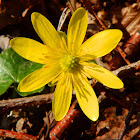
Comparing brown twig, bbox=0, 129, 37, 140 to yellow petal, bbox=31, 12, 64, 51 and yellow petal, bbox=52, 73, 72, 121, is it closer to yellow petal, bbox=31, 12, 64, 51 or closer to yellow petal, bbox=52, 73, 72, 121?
yellow petal, bbox=52, 73, 72, 121

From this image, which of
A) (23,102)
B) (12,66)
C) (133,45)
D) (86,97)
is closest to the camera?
(86,97)

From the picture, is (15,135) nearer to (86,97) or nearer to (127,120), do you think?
(86,97)

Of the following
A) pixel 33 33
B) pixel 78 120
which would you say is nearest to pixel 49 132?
pixel 78 120

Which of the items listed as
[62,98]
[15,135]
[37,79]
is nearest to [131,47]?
[62,98]

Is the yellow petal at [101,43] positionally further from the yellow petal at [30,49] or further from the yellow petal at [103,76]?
the yellow petal at [30,49]

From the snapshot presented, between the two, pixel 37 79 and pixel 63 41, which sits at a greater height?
pixel 63 41

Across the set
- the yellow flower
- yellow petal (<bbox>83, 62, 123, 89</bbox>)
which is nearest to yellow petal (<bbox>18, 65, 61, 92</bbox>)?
the yellow flower

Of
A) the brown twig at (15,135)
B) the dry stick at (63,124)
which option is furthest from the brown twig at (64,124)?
the brown twig at (15,135)
